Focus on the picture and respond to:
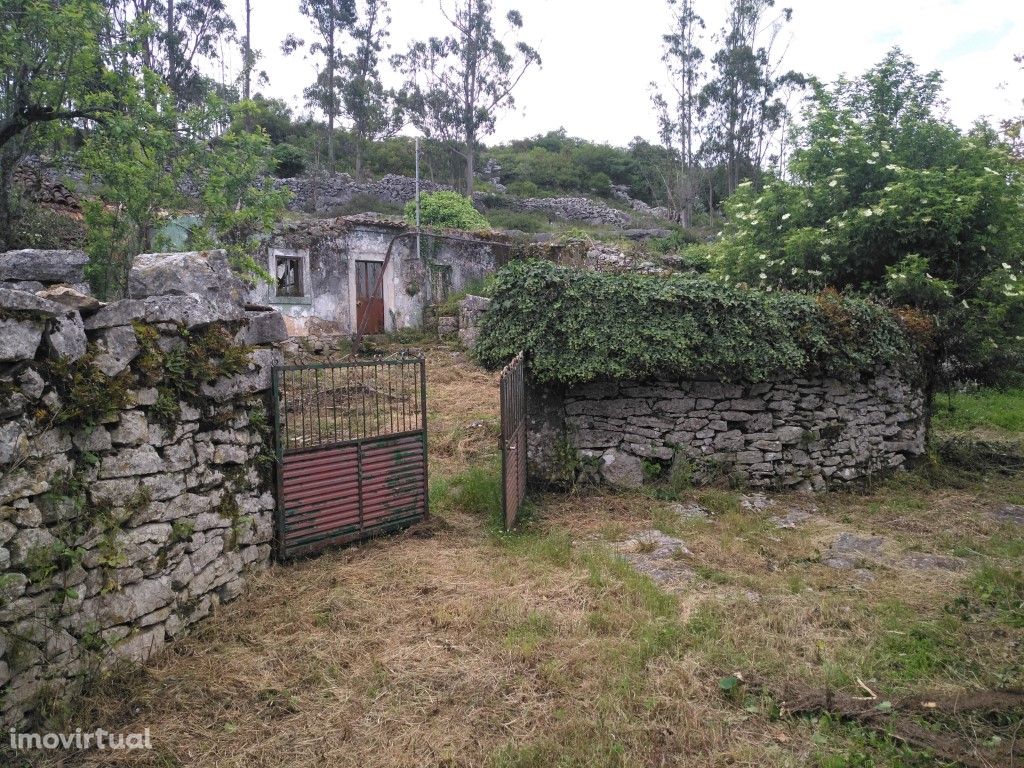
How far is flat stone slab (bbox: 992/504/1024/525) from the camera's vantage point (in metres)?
7.16

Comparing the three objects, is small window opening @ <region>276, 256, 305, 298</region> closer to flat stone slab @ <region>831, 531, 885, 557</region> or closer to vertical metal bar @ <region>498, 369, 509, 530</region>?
vertical metal bar @ <region>498, 369, 509, 530</region>

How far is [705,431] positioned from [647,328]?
1612 millimetres

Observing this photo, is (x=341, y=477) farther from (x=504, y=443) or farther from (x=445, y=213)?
(x=445, y=213)

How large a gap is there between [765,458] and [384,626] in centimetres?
556

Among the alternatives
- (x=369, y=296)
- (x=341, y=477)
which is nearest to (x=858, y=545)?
(x=341, y=477)

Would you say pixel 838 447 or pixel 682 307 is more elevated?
pixel 682 307

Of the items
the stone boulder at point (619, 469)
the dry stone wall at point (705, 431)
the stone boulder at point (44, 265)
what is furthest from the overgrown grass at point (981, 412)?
the stone boulder at point (44, 265)

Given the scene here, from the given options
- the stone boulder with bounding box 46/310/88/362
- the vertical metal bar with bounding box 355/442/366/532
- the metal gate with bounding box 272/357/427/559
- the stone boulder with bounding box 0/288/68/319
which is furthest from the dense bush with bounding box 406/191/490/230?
the stone boulder with bounding box 0/288/68/319

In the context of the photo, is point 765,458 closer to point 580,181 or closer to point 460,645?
point 460,645

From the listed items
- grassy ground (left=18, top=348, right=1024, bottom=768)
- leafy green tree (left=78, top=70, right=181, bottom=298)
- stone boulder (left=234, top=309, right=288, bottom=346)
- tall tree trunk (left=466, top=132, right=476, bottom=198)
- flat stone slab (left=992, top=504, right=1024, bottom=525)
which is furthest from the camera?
tall tree trunk (left=466, top=132, right=476, bottom=198)

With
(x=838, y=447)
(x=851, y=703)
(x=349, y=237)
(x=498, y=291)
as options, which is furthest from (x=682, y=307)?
(x=349, y=237)

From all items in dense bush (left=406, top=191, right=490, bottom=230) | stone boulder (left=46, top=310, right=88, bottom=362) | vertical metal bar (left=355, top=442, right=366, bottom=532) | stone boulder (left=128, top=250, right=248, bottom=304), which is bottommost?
vertical metal bar (left=355, top=442, right=366, bottom=532)

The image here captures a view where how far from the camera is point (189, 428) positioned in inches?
171

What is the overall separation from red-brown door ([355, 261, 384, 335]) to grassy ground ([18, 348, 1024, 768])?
1052 cm
